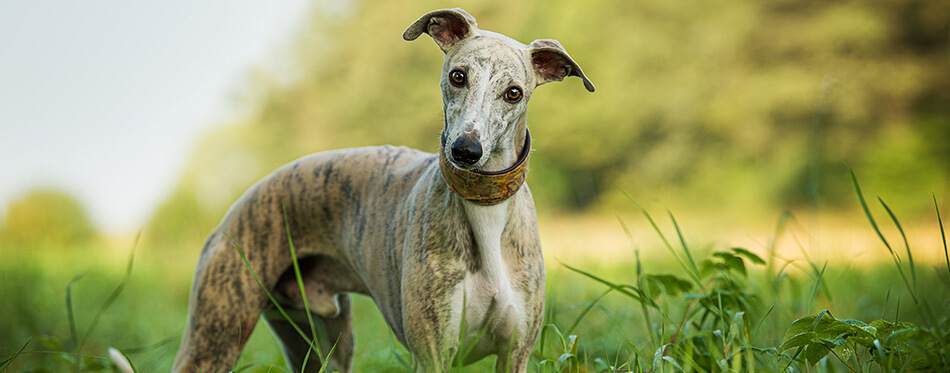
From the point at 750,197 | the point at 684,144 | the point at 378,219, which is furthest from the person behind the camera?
the point at 684,144

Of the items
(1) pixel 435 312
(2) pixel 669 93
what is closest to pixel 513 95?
(1) pixel 435 312

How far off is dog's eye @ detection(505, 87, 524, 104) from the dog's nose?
264mm

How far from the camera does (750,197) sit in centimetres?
1658

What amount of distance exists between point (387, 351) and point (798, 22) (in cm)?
1712

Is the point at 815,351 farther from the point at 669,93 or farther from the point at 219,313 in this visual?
the point at 669,93

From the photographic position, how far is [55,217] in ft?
33.7

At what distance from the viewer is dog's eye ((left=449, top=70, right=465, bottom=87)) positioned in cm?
227

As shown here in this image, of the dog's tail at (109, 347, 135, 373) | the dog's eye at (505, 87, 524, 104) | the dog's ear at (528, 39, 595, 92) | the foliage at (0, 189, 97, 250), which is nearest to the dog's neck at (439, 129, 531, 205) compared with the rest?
the dog's eye at (505, 87, 524, 104)

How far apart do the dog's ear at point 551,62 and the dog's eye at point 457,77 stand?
0.31 meters

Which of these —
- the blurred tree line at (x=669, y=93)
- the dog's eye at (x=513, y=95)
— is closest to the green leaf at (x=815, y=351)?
the dog's eye at (x=513, y=95)

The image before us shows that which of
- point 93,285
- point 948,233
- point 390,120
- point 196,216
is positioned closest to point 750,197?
point 390,120

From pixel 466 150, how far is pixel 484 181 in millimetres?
272

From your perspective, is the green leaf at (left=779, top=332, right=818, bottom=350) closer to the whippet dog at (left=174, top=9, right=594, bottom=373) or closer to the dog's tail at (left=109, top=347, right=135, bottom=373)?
the whippet dog at (left=174, top=9, right=594, bottom=373)

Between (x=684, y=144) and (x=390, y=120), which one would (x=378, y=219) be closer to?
Answer: (x=390, y=120)
